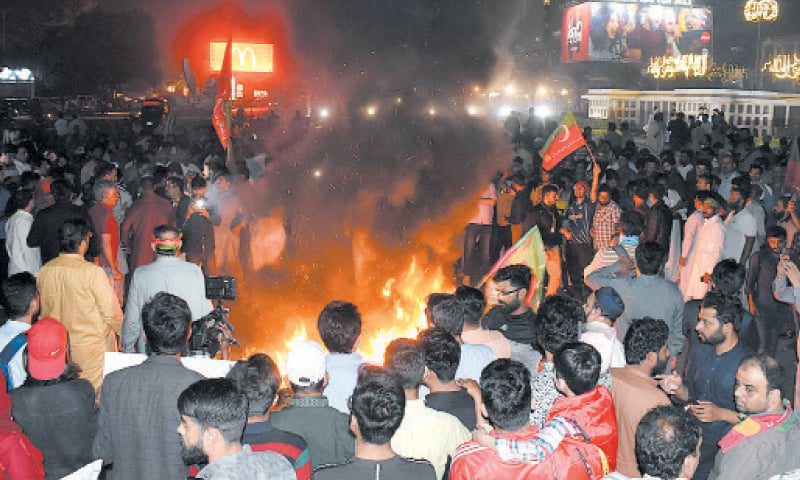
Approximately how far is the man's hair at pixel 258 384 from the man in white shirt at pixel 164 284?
2243 millimetres

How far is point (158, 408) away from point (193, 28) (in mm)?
45089

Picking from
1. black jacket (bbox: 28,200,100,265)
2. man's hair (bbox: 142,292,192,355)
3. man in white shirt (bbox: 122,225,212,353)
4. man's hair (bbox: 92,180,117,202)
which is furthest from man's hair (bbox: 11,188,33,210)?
man's hair (bbox: 142,292,192,355)

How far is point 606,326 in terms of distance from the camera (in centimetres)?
548

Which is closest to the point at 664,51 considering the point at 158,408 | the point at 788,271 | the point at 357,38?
the point at 357,38

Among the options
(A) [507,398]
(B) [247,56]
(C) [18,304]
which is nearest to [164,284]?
(C) [18,304]

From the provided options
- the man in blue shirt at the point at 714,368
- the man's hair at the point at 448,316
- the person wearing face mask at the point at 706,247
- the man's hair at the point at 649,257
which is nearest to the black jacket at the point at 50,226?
the man's hair at the point at 448,316

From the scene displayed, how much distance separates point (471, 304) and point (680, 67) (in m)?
39.5

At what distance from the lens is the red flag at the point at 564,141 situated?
35.7 feet

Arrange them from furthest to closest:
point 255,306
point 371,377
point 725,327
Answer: point 255,306, point 725,327, point 371,377

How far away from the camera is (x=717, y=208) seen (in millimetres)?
8398

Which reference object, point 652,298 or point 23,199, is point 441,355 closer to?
point 652,298

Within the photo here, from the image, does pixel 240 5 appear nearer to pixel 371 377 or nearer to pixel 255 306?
pixel 255 306

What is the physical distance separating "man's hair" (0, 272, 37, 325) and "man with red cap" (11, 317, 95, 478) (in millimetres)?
1081

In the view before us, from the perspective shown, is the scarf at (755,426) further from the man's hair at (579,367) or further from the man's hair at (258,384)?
the man's hair at (258,384)
